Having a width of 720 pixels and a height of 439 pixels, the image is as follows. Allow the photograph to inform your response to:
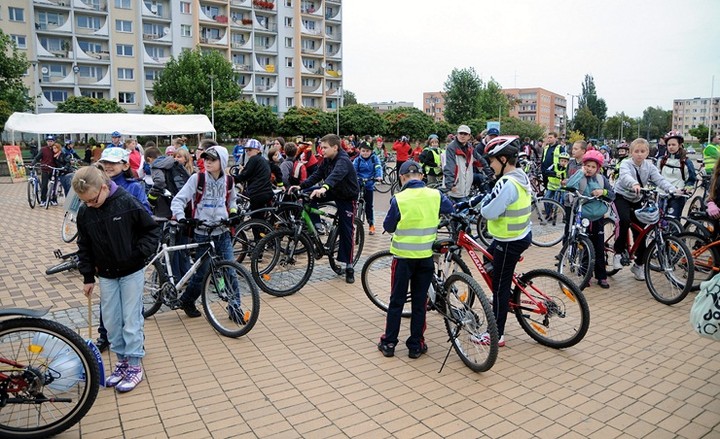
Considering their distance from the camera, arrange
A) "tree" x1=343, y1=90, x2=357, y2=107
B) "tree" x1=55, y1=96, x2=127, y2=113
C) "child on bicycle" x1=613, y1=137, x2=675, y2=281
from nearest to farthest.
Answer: "child on bicycle" x1=613, y1=137, x2=675, y2=281
"tree" x1=55, y1=96, x2=127, y2=113
"tree" x1=343, y1=90, x2=357, y2=107

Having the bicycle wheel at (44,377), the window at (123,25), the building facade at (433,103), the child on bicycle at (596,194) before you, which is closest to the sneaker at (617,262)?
the child on bicycle at (596,194)

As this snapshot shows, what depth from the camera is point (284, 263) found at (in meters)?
7.31

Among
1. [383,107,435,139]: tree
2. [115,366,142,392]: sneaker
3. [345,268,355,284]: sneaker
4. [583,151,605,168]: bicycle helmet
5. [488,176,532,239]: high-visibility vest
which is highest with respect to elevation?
[383,107,435,139]: tree

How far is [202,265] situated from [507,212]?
324 cm

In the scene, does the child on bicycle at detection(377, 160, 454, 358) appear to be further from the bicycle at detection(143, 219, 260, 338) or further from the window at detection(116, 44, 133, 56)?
the window at detection(116, 44, 133, 56)

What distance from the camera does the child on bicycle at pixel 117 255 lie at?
4.29 m

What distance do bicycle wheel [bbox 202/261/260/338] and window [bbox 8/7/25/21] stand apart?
62923mm

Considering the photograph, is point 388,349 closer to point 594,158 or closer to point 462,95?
point 594,158

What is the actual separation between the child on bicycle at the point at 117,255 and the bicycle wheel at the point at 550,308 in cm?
346

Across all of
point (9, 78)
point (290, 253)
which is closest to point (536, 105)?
point (9, 78)

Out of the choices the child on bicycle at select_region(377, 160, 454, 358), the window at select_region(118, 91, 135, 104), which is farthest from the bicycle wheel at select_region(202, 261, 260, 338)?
the window at select_region(118, 91, 135, 104)

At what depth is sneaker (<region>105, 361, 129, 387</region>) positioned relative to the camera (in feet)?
14.8

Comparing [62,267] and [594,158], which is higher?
[594,158]

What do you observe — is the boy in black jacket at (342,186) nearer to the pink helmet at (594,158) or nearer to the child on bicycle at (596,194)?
the child on bicycle at (596,194)
